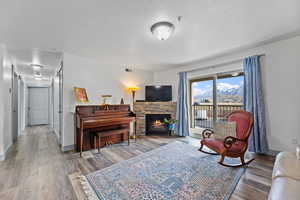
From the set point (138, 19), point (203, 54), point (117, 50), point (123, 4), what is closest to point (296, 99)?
point (203, 54)

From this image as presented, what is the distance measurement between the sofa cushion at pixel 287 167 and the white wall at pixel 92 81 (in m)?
3.92

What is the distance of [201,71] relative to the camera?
434 centimetres

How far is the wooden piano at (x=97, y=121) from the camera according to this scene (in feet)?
10.3

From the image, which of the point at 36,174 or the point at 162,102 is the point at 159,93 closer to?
the point at 162,102

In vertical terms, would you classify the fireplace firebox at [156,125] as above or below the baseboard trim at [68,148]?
above

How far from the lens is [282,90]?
9.29 feet

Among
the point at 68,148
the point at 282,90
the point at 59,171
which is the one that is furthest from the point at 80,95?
the point at 282,90

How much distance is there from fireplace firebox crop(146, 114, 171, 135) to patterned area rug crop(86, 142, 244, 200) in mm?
1976

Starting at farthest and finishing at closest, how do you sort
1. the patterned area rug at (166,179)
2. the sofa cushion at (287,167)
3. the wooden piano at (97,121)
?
1. the wooden piano at (97,121)
2. the patterned area rug at (166,179)
3. the sofa cushion at (287,167)

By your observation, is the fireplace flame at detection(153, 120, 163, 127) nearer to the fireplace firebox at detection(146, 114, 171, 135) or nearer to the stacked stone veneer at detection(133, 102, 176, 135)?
the fireplace firebox at detection(146, 114, 171, 135)

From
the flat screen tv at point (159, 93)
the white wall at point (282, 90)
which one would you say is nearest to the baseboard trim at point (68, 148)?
the flat screen tv at point (159, 93)

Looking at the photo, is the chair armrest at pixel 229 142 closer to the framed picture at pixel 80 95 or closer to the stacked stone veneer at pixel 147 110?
the stacked stone veneer at pixel 147 110

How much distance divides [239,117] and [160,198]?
2413 millimetres

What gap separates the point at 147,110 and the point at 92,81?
2.06m
